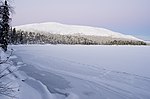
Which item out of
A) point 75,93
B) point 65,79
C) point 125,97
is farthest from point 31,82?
point 125,97

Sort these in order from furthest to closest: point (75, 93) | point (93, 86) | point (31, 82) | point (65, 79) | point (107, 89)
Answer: point (65, 79) → point (31, 82) → point (93, 86) → point (107, 89) → point (75, 93)

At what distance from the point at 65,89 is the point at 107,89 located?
2.50m

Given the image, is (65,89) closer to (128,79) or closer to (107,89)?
(107,89)

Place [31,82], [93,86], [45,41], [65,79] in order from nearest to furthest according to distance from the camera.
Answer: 1. [93,86]
2. [31,82]
3. [65,79]
4. [45,41]

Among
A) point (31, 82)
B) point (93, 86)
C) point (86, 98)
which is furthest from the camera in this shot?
point (31, 82)

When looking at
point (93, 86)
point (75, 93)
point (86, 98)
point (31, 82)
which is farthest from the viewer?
point (31, 82)

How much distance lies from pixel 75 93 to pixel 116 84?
3.42 m

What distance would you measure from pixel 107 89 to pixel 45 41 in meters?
158

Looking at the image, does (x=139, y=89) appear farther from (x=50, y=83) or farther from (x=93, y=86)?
(x=50, y=83)

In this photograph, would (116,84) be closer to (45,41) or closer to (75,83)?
(75,83)

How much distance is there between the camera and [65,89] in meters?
13.3

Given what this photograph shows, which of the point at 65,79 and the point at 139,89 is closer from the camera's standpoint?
the point at 139,89

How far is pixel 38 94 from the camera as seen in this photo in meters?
11.7

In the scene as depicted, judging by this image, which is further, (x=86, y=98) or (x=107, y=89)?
(x=107, y=89)
